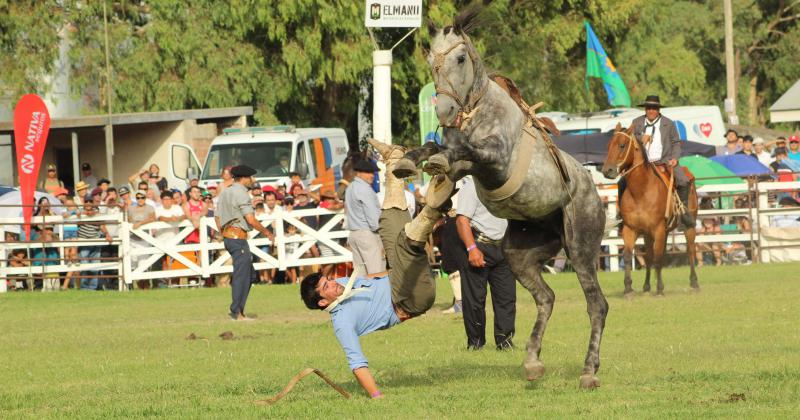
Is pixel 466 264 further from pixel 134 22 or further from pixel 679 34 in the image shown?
pixel 679 34

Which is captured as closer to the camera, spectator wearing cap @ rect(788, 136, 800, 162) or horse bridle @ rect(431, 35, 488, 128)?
horse bridle @ rect(431, 35, 488, 128)

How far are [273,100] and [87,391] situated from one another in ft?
82.2

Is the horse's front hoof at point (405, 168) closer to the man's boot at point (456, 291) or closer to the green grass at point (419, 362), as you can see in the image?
the green grass at point (419, 362)

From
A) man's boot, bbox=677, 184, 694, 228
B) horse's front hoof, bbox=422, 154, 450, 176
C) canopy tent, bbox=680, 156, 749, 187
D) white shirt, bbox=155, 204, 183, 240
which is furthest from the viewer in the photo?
canopy tent, bbox=680, 156, 749, 187

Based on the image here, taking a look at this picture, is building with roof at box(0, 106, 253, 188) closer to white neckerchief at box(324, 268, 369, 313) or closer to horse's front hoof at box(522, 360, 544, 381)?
white neckerchief at box(324, 268, 369, 313)

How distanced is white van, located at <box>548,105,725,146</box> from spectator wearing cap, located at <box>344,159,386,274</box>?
1279cm

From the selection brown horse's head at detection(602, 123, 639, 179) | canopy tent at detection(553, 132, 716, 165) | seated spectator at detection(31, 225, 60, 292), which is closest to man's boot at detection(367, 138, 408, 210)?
brown horse's head at detection(602, 123, 639, 179)

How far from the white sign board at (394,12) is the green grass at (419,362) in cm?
435

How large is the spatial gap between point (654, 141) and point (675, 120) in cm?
967

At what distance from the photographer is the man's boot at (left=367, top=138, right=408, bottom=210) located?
9758 millimetres

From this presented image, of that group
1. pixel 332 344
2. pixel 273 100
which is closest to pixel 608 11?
pixel 273 100

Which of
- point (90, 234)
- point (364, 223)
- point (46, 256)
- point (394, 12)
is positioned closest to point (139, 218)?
point (90, 234)

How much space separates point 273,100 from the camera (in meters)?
36.1

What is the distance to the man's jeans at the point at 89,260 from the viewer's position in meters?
24.0
